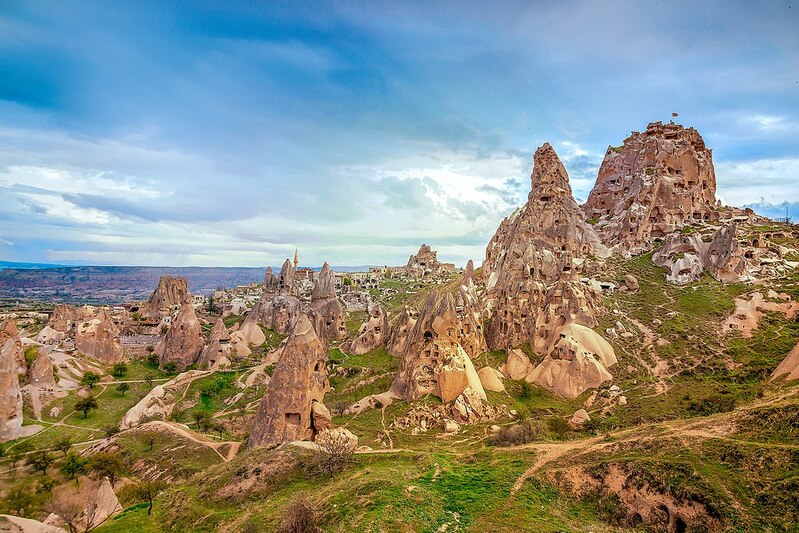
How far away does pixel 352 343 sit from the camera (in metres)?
74.2

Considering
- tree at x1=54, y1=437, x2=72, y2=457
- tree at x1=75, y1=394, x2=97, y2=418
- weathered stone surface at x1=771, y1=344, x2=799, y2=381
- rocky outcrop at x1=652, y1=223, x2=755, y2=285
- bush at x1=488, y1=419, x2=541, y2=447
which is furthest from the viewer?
rocky outcrop at x1=652, y1=223, x2=755, y2=285

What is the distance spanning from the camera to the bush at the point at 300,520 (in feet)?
68.3

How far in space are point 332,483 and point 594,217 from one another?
77.3 metres

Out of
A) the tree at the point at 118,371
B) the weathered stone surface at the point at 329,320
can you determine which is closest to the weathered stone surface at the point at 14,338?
the tree at the point at 118,371

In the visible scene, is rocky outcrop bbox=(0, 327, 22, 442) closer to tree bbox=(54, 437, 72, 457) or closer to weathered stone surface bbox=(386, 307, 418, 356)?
tree bbox=(54, 437, 72, 457)

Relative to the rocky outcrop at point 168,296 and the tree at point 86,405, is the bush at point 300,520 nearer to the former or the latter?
the tree at point 86,405

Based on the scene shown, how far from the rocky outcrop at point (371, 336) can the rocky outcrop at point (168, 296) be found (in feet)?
173

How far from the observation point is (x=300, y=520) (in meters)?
21.1

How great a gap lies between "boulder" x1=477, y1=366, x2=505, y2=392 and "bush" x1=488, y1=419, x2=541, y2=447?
1008cm

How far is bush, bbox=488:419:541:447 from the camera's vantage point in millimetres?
32844

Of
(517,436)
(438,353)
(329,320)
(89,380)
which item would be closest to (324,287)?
(329,320)

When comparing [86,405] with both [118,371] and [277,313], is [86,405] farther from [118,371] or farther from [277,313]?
[277,313]

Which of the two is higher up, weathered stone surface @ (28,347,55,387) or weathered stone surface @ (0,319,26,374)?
weathered stone surface @ (0,319,26,374)

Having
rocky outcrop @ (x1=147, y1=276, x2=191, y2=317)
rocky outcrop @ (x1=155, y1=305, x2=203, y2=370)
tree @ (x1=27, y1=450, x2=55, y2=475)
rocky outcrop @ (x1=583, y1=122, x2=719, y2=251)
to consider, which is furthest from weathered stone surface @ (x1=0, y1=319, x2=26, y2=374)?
rocky outcrop @ (x1=583, y1=122, x2=719, y2=251)
